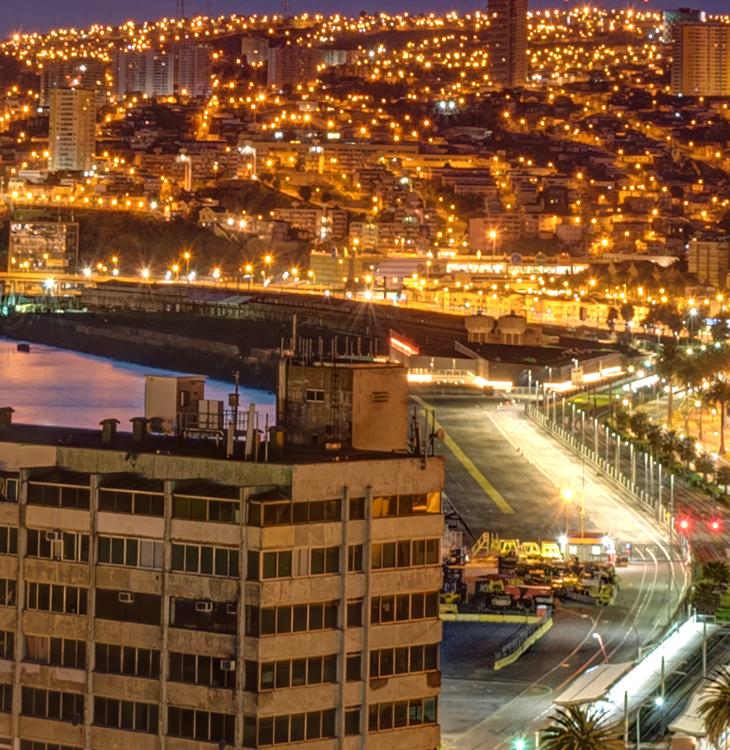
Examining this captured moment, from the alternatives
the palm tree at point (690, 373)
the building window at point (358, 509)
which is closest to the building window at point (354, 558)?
the building window at point (358, 509)

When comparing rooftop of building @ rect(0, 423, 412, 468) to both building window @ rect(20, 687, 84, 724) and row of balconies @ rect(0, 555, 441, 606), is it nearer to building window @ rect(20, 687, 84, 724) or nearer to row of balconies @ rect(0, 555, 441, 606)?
row of balconies @ rect(0, 555, 441, 606)

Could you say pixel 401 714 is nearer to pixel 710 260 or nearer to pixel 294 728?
A: pixel 294 728

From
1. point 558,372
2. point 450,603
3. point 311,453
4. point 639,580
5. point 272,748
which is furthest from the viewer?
point 558,372

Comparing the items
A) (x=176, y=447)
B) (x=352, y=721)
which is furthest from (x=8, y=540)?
(x=352, y=721)

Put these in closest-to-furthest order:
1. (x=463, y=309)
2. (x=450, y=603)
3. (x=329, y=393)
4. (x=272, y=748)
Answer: (x=272, y=748), (x=329, y=393), (x=450, y=603), (x=463, y=309)

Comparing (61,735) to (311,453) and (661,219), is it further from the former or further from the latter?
(661,219)

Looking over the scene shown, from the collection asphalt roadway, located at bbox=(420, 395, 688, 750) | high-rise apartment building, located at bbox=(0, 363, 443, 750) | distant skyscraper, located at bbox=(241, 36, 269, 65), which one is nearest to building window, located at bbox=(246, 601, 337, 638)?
high-rise apartment building, located at bbox=(0, 363, 443, 750)

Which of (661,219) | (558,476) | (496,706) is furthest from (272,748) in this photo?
(661,219)

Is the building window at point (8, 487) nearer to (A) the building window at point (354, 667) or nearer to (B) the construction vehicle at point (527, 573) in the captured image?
(A) the building window at point (354, 667)
